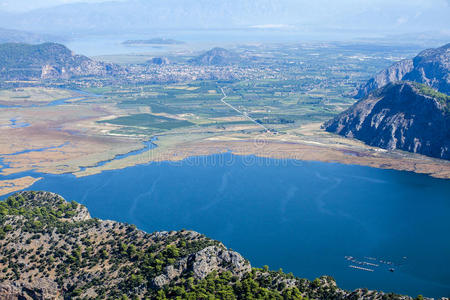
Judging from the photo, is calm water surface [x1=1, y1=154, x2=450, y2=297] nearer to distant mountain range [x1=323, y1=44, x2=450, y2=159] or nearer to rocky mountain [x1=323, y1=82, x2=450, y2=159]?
distant mountain range [x1=323, y1=44, x2=450, y2=159]

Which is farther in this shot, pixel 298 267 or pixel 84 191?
pixel 84 191

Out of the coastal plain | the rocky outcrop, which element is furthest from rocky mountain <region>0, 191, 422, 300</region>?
the coastal plain

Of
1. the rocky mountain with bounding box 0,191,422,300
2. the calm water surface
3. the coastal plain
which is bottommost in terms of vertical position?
the calm water surface

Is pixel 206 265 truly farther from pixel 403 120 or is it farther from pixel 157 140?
pixel 403 120

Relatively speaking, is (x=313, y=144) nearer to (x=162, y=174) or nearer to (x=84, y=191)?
(x=162, y=174)

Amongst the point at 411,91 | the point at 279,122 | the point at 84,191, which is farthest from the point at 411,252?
the point at 279,122

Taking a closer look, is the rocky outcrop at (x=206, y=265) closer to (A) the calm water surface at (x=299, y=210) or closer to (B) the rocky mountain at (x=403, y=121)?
(A) the calm water surface at (x=299, y=210)
